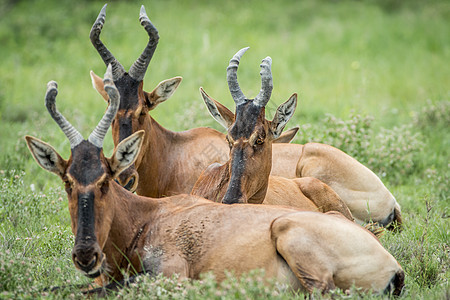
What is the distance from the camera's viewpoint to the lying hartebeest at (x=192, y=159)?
8.36 m

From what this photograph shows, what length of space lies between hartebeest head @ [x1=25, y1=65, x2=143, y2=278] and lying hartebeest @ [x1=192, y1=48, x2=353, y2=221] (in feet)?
5.14

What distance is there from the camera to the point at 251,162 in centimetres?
744

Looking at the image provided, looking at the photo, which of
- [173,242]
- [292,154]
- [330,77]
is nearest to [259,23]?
[330,77]

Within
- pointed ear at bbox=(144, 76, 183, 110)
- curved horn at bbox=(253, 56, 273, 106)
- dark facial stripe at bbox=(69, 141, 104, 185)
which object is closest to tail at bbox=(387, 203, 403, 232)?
curved horn at bbox=(253, 56, 273, 106)

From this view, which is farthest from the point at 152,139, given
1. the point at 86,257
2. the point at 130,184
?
the point at 86,257

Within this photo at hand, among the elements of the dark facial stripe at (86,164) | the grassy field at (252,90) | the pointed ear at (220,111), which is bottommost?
the grassy field at (252,90)

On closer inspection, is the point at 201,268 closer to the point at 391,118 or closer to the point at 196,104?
the point at 196,104

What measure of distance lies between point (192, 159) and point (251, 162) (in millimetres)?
1930

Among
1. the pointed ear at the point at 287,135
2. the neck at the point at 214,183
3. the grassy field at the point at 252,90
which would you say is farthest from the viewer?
the pointed ear at the point at 287,135

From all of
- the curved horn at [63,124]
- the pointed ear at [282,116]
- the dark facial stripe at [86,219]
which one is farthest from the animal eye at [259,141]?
the dark facial stripe at [86,219]

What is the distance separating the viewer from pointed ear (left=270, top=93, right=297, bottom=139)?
7.96 metres

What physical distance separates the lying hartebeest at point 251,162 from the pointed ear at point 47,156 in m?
2.00

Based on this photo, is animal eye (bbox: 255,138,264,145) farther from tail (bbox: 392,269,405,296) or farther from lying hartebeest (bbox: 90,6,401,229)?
tail (bbox: 392,269,405,296)

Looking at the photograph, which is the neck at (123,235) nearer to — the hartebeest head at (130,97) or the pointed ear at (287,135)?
the hartebeest head at (130,97)
